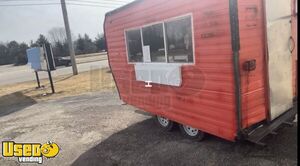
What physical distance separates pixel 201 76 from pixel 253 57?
2.87 ft

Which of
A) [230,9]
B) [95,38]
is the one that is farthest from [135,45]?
[95,38]

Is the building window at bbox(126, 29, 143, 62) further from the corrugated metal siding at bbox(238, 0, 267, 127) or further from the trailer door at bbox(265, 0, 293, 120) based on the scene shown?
the trailer door at bbox(265, 0, 293, 120)

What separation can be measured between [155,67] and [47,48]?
29.2 feet

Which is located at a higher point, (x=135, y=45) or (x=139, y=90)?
(x=135, y=45)

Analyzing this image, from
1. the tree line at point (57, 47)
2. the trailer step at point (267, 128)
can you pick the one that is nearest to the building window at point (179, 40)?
the trailer step at point (267, 128)

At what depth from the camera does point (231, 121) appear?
157 inches

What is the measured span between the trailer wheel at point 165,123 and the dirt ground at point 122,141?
133mm

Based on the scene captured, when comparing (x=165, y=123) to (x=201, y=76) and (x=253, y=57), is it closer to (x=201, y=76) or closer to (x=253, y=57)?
(x=201, y=76)

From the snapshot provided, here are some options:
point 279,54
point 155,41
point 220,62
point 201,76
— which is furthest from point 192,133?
point 279,54

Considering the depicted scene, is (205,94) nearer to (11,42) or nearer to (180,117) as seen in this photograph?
(180,117)

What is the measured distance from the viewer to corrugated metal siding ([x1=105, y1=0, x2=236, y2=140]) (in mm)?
3828

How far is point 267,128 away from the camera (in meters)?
4.27

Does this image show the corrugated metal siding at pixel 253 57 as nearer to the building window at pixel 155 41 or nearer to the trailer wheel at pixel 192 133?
the trailer wheel at pixel 192 133

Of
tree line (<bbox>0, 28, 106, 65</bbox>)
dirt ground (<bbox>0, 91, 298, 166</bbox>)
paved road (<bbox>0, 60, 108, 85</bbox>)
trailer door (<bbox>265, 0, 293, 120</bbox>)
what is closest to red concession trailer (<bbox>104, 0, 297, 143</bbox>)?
trailer door (<bbox>265, 0, 293, 120</bbox>)
